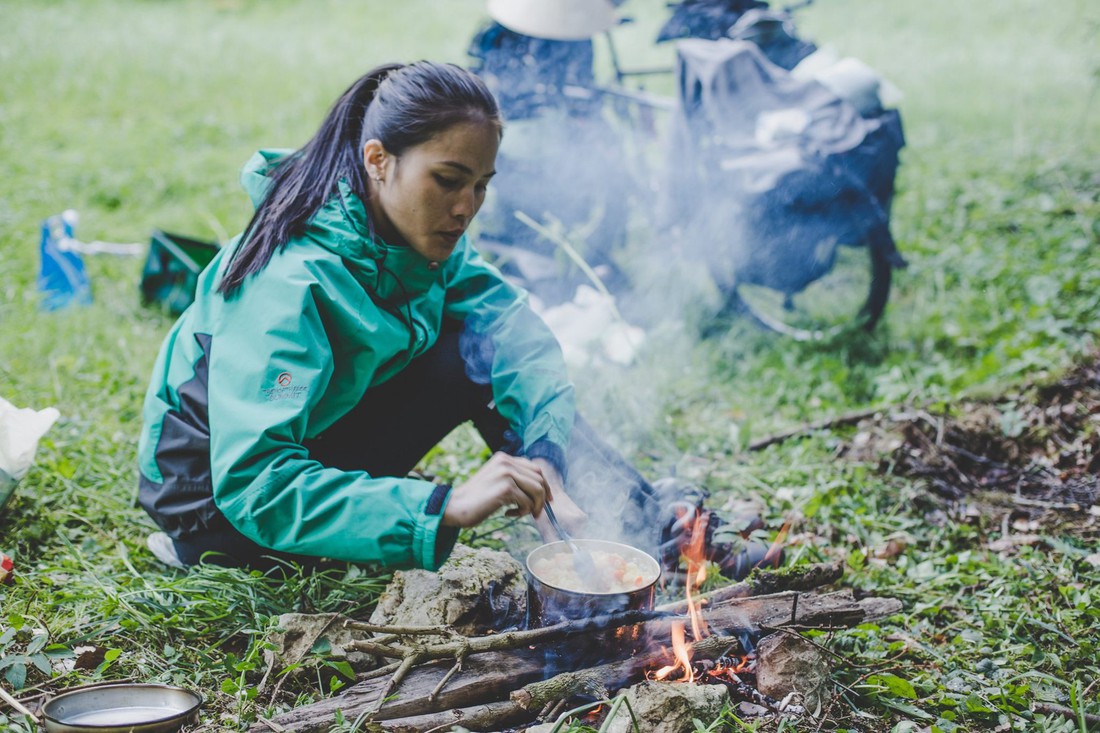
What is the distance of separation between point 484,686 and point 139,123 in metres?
9.03

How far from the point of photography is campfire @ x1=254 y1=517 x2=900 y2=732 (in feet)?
6.90

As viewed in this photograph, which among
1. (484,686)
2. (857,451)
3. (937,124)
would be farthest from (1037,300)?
(937,124)

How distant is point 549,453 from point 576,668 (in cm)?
64

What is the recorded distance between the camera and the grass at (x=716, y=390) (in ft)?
8.13

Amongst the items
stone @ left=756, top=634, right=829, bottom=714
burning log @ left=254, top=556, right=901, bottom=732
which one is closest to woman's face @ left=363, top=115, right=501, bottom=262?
burning log @ left=254, top=556, right=901, bottom=732

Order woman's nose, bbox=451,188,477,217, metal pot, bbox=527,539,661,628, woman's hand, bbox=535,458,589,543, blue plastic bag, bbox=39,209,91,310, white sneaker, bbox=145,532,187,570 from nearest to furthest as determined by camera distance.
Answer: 1. metal pot, bbox=527,539,661,628
2. woman's nose, bbox=451,188,477,217
3. woman's hand, bbox=535,458,589,543
4. white sneaker, bbox=145,532,187,570
5. blue plastic bag, bbox=39,209,91,310

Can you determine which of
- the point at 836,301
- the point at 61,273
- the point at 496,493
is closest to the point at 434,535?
the point at 496,493

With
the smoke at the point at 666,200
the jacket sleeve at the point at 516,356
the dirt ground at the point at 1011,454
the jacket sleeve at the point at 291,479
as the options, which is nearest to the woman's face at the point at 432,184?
the jacket sleeve at the point at 291,479

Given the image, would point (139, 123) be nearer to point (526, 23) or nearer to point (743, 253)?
point (526, 23)

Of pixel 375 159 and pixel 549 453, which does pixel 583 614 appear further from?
pixel 375 159

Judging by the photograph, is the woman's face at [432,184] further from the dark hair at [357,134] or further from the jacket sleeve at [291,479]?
the jacket sleeve at [291,479]

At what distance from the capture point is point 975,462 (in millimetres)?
3779

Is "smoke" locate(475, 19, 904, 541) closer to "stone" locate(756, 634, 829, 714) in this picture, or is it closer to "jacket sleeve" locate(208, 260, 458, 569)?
"stone" locate(756, 634, 829, 714)

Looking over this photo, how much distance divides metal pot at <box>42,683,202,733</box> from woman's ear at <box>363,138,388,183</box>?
1.40 metres
